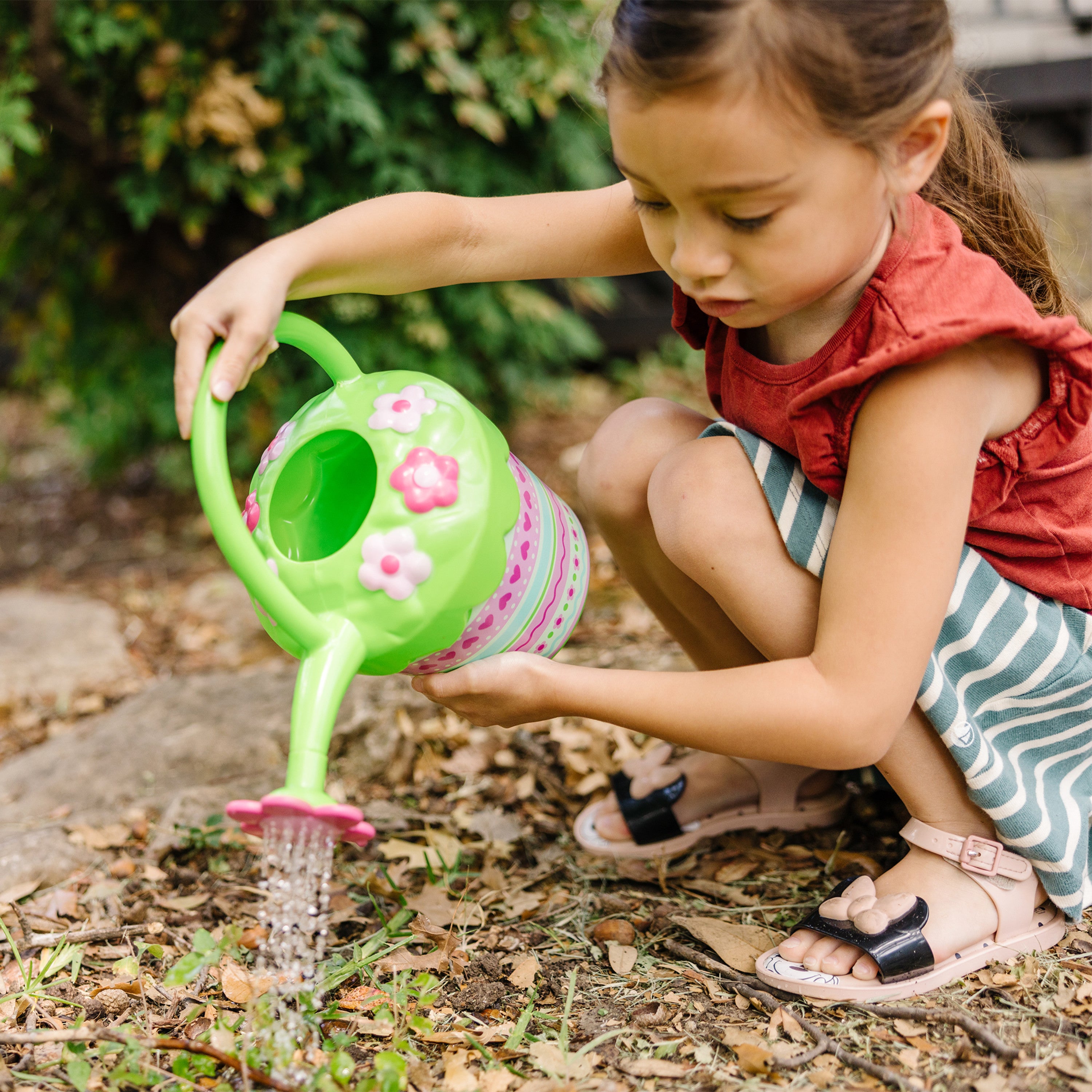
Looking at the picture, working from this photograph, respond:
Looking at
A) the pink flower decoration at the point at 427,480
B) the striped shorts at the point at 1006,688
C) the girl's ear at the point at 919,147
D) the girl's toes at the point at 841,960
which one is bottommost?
the girl's toes at the point at 841,960

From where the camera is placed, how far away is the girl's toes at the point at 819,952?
1.42 m

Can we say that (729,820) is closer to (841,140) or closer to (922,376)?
(922,376)

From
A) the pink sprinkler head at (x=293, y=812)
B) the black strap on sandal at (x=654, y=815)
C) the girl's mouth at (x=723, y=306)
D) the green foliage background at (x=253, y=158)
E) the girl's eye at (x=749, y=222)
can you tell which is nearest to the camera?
the pink sprinkler head at (x=293, y=812)

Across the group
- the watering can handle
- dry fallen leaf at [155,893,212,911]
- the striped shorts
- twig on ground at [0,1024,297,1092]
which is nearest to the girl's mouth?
the striped shorts

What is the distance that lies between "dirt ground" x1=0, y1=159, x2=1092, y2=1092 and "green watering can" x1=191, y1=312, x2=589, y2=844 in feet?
1.10

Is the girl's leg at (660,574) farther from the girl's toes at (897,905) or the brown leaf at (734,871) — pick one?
the girl's toes at (897,905)

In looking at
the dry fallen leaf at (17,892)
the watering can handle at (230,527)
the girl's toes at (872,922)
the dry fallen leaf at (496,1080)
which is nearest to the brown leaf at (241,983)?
the dry fallen leaf at (496,1080)

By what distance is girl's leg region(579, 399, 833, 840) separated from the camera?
164 cm

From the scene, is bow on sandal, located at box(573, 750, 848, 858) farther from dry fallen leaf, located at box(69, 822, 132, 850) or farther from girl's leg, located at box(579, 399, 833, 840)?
dry fallen leaf, located at box(69, 822, 132, 850)

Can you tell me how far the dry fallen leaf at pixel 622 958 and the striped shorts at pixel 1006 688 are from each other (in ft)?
1.67

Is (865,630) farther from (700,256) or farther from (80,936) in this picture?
(80,936)

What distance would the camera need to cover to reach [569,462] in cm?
363

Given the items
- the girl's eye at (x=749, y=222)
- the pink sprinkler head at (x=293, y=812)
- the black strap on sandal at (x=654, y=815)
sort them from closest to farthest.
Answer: the pink sprinkler head at (x=293, y=812)
the girl's eye at (x=749, y=222)
the black strap on sandal at (x=654, y=815)

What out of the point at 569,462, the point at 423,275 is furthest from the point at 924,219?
the point at 569,462
